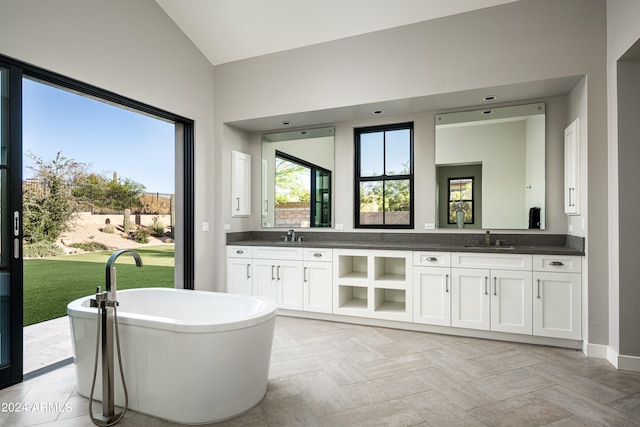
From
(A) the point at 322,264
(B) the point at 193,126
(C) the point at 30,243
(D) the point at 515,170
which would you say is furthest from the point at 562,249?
(C) the point at 30,243

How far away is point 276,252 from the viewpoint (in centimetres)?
436

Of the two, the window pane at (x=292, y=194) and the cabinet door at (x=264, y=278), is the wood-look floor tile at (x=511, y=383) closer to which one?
the cabinet door at (x=264, y=278)

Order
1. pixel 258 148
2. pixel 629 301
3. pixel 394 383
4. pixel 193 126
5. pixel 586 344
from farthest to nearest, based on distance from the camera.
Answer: pixel 258 148, pixel 193 126, pixel 586 344, pixel 629 301, pixel 394 383

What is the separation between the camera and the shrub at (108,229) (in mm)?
4215

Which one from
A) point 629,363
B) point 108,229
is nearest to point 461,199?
point 629,363

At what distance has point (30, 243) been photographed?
11.0 feet

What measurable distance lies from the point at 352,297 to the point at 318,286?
578 mm

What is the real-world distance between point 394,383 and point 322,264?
175 cm

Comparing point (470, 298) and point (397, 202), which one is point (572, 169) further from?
point (397, 202)

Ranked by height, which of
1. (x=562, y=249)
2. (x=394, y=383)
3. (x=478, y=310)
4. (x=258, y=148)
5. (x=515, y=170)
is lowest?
(x=394, y=383)

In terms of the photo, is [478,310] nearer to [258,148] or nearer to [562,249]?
[562,249]

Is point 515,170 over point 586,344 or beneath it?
over

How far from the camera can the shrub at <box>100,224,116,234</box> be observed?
4215 mm

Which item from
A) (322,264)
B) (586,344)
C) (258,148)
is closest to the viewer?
(586,344)
